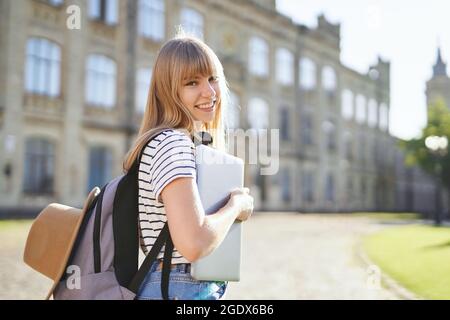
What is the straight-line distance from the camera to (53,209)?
177cm

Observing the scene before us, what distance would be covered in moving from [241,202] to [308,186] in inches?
1269

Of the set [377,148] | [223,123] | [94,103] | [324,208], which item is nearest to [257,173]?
[324,208]

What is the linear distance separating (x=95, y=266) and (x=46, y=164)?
60.8ft

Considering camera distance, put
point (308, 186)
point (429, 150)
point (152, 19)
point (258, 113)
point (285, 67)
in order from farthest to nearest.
Answer: 1. point (308, 186)
2. point (285, 67)
3. point (429, 150)
4. point (258, 113)
5. point (152, 19)

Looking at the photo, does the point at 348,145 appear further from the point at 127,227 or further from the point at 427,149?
the point at 127,227

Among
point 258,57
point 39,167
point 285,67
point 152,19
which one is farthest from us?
A: point 285,67

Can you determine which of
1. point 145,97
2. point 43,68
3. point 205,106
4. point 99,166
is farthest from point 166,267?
point 145,97

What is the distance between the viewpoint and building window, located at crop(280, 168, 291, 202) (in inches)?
1225

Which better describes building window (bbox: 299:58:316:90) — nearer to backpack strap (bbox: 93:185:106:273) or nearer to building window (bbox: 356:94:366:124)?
building window (bbox: 356:94:366:124)

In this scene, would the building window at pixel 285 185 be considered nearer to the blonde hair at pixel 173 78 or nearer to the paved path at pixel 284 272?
the paved path at pixel 284 272

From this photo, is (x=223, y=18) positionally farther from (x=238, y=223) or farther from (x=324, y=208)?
(x=238, y=223)

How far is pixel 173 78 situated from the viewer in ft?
5.40

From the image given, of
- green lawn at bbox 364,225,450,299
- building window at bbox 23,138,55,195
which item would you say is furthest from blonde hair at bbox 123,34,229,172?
building window at bbox 23,138,55,195

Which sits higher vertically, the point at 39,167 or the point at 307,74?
the point at 307,74
